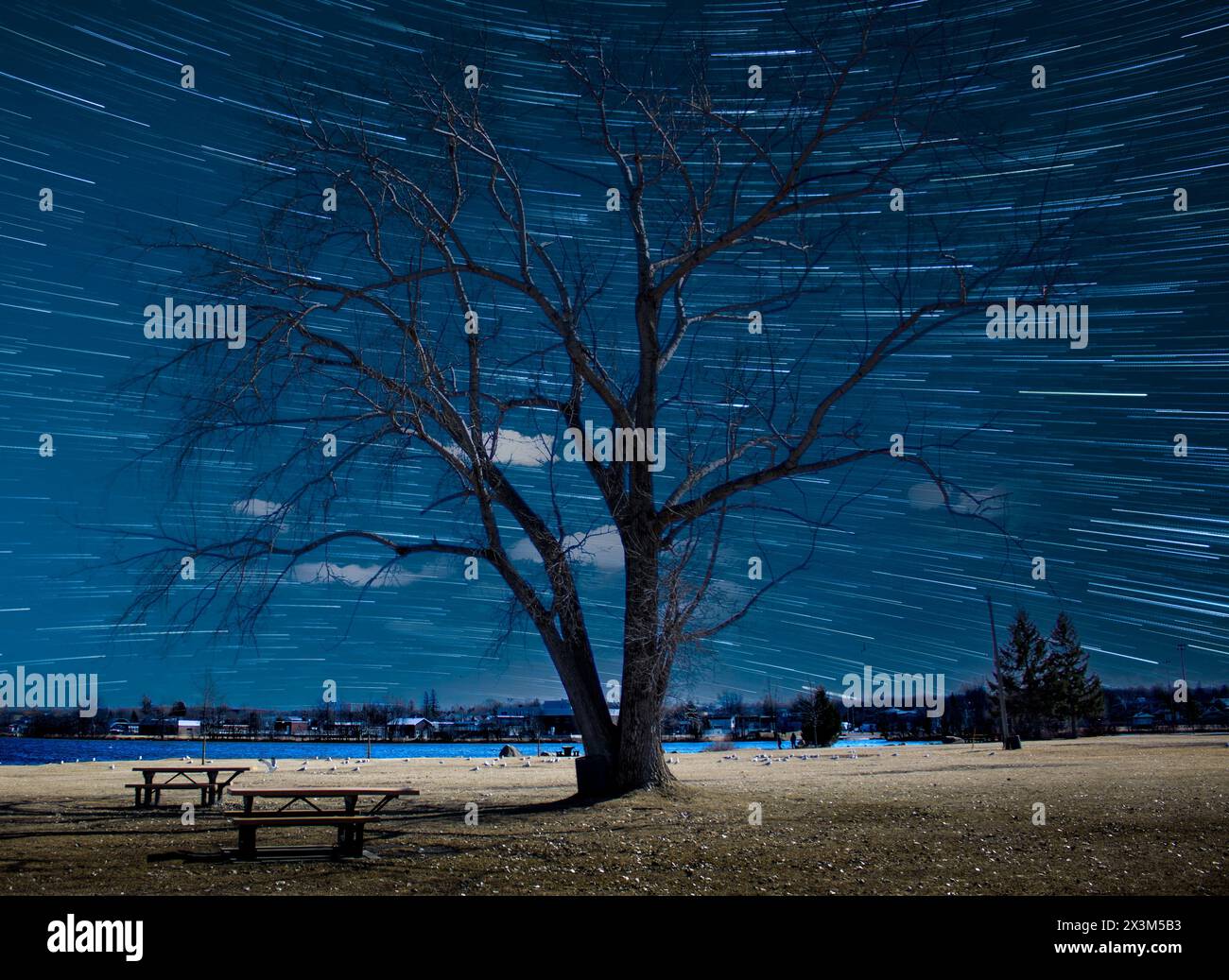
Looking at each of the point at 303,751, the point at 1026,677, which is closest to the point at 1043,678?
the point at 1026,677

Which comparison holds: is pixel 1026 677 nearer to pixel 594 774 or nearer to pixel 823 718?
pixel 823 718

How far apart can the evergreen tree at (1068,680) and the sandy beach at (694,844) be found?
3200 inches

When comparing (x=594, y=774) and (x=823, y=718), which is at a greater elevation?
(x=594, y=774)

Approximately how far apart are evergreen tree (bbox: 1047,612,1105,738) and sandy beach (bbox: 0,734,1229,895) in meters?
81.3

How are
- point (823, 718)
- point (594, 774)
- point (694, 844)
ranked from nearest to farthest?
point (694, 844), point (594, 774), point (823, 718)

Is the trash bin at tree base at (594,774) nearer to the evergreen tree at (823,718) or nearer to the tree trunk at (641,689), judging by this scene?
the tree trunk at (641,689)

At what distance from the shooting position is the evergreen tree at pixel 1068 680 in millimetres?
96188

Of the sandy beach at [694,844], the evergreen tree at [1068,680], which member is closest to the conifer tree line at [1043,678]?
the evergreen tree at [1068,680]

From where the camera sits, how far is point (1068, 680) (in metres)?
96.8

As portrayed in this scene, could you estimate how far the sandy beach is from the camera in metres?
10.5

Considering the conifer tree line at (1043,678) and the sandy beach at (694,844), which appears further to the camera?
the conifer tree line at (1043,678)

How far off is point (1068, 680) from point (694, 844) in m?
95.9
